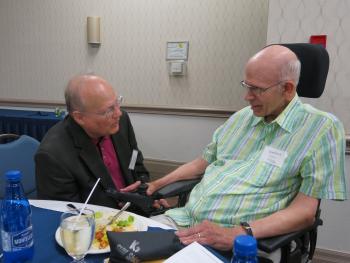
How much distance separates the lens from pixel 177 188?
1.60 meters

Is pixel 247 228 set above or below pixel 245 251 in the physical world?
below

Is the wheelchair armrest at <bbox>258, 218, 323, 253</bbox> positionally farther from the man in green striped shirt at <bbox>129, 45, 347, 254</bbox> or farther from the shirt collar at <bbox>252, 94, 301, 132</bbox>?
the shirt collar at <bbox>252, 94, 301, 132</bbox>

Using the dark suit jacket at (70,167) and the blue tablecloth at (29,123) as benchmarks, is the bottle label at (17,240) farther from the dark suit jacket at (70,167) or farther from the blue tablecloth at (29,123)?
Answer: the blue tablecloth at (29,123)

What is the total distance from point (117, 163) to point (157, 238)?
3.17 feet

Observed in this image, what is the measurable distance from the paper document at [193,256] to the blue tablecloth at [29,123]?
285cm

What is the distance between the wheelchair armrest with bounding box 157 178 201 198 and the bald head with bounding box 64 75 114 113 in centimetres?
54

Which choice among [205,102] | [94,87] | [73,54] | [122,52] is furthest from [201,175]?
[73,54]

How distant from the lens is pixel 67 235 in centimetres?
82

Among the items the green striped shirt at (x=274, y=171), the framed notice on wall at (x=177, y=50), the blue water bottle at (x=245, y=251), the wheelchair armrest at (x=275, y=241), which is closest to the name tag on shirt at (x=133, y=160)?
the green striped shirt at (x=274, y=171)

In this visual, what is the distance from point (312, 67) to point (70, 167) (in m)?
1.19

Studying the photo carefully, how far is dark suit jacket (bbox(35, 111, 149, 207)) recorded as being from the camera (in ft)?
4.83

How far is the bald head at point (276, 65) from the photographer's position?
1.38m

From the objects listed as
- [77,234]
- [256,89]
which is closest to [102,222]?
[77,234]

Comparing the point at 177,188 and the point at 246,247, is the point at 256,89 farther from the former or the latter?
the point at 246,247
